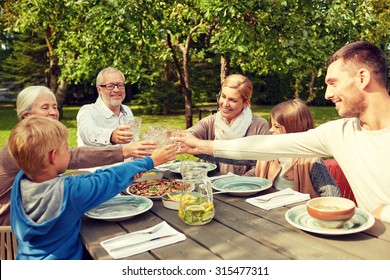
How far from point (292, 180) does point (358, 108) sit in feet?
3.18

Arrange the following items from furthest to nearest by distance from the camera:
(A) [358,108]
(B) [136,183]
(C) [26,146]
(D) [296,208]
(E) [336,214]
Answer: (B) [136,183]
(A) [358,108]
(D) [296,208]
(C) [26,146]
(E) [336,214]

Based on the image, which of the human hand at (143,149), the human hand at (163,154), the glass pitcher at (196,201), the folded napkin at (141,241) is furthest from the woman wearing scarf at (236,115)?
the folded napkin at (141,241)

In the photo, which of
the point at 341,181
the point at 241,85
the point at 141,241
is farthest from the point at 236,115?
the point at 141,241

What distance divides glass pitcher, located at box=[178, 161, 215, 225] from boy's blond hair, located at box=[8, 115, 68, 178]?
0.71 m

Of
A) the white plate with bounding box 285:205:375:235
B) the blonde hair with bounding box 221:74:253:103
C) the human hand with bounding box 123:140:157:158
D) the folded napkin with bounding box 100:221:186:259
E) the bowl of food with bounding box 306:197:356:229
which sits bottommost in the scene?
the folded napkin with bounding box 100:221:186:259

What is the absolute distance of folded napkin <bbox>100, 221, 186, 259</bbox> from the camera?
1.78m

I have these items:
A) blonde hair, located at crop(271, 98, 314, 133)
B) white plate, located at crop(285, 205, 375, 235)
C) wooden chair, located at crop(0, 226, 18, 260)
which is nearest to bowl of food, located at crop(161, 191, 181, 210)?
white plate, located at crop(285, 205, 375, 235)

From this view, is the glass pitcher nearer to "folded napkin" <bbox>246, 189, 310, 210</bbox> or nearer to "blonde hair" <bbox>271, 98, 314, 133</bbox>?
"folded napkin" <bbox>246, 189, 310, 210</bbox>

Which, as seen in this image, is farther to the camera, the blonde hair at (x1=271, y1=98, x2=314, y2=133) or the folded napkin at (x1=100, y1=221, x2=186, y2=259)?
the blonde hair at (x1=271, y1=98, x2=314, y2=133)

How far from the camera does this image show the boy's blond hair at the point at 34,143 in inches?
75.6

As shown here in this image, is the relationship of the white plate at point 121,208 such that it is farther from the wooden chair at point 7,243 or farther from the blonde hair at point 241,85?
the blonde hair at point 241,85

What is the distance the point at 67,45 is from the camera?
9445 mm
